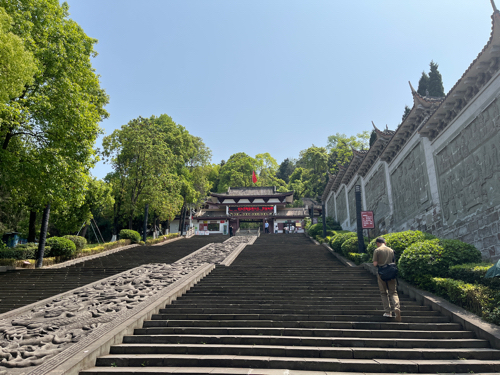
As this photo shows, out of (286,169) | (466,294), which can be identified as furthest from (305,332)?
(286,169)

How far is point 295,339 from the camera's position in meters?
4.95

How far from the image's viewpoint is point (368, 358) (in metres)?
4.47

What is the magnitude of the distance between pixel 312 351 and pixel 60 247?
12.5m

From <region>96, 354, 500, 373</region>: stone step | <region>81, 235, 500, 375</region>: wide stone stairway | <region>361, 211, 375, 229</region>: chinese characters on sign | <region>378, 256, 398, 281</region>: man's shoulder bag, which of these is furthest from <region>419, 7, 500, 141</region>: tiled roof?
<region>96, 354, 500, 373</region>: stone step

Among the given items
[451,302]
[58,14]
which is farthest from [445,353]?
[58,14]

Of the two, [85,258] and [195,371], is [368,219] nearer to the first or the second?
[195,371]

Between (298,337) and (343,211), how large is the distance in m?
21.1

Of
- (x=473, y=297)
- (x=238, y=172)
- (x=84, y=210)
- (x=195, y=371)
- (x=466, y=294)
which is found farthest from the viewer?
(x=238, y=172)

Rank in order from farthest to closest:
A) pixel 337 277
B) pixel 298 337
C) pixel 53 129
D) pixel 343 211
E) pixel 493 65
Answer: pixel 343 211, pixel 53 129, pixel 337 277, pixel 493 65, pixel 298 337

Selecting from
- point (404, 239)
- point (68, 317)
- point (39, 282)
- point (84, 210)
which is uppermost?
point (84, 210)

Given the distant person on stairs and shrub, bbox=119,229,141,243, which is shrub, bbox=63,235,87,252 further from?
the distant person on stairs

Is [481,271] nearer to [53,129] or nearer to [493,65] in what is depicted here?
[493,65]

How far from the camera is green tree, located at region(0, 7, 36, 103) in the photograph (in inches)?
269

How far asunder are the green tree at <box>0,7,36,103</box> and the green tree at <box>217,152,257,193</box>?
3817 centimetres
